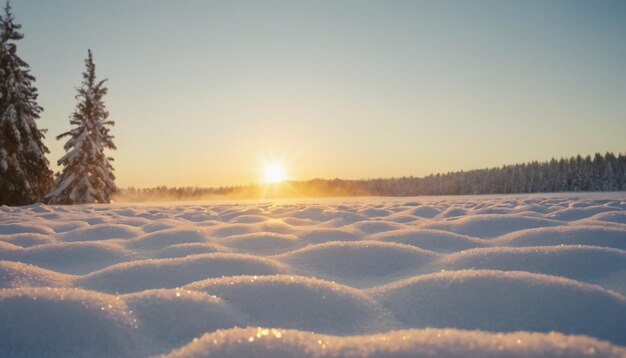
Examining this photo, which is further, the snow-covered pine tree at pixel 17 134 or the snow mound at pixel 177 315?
the snow-covered pine tree at pixel 17 134

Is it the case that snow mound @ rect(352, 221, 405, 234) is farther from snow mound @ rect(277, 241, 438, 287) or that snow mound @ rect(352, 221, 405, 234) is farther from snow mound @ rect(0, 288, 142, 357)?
snow mound @ rect(0, 288, 142, 357)

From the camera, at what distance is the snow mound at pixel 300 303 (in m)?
1.30

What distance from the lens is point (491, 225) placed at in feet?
11.8

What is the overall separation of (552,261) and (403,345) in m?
1.52

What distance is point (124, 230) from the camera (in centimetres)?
377

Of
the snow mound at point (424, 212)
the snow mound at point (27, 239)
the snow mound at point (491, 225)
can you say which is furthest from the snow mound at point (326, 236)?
the snow mound at point (27, 239)

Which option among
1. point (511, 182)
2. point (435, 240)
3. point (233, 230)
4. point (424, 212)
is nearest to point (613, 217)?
point (424, 212)

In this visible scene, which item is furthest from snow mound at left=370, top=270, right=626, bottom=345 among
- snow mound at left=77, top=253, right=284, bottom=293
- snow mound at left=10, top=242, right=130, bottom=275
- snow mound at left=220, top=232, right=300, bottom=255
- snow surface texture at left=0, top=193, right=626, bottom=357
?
snow mound at left=10, top=242, right=130, bottom=275

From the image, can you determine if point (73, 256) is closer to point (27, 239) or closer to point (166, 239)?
point (166, 239)

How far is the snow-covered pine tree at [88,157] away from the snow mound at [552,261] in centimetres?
1703

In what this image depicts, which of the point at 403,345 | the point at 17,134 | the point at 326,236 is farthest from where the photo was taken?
the point at 17,134

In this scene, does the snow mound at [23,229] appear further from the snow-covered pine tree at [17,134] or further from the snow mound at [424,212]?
the snow-covered pine tree at [17,134]

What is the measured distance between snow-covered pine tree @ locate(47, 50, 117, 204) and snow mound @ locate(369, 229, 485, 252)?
53.0 feet

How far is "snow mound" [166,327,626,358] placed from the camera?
0.75 m
